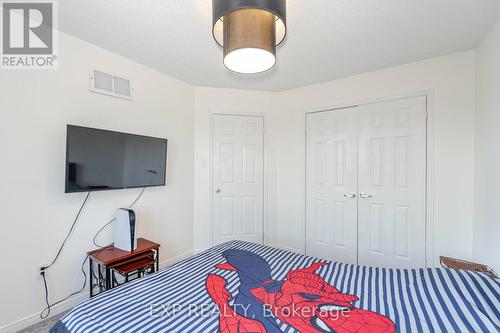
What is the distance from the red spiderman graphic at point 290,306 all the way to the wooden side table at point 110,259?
1.01 m

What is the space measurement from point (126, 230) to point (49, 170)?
0.78 meters

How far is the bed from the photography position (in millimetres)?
1003

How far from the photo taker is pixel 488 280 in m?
1.25

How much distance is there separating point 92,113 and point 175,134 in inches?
38.4

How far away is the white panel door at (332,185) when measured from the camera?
287 centimetres

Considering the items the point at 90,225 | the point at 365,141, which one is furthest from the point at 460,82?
the point at 90,225

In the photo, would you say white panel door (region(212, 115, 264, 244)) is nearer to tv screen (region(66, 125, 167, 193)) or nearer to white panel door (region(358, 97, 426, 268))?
tv screen (region(66, 125, 167, 193))

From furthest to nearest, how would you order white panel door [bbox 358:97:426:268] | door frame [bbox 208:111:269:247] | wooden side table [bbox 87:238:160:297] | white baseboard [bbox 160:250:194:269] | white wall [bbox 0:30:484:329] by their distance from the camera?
door frame [bbox 208:111:269:247] → white baseboard [bbox 160:250:194:269] → white panel door [bbox 358:97:426:268] → wooden side table [bbox 87:238:160:297] → white wall [bbox 0:30:484:329]

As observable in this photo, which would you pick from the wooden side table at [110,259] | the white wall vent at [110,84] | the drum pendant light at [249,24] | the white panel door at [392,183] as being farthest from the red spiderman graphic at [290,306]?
the white wall vent at [110,84]

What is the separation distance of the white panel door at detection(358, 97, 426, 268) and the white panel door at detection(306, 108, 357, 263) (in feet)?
0.34

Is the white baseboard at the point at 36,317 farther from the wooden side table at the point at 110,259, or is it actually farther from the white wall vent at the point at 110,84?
the white wall vent at the point at 110,84

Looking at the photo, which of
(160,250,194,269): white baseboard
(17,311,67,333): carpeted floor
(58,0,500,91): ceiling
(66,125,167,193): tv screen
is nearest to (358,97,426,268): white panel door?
(58,0,500,91): ceiling

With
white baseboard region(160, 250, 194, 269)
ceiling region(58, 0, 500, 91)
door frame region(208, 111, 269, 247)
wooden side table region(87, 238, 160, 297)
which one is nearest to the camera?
ceiling region(58, 0, 500, 91)

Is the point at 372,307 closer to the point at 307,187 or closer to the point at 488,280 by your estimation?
the point at 488,280
